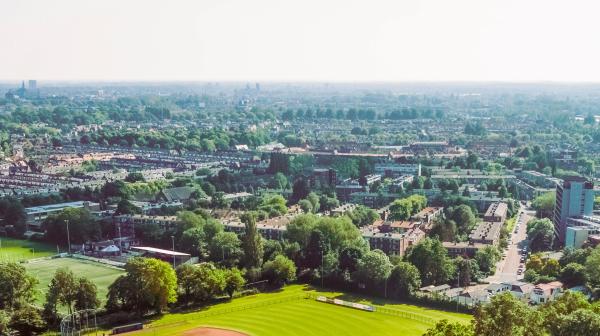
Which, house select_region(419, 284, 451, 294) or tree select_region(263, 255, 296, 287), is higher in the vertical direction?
tree select_region(263, 255, 296, 287)

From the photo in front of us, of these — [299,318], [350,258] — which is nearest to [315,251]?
[350,258]

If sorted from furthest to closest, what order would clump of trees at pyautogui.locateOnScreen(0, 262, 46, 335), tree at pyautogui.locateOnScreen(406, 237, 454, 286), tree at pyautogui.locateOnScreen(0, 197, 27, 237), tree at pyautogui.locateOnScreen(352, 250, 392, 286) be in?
tree at pyautogui.locateOnScreen(0, 197, 27, 237) < tree at pyautogui.locateOnScreen(406, 237, 454, 286) < tree at pyautogui.locateOnScreen(352, 250, 392, 286) < clump of trees at pyautogui.locateOnScreen(0, 262, 46, 335)

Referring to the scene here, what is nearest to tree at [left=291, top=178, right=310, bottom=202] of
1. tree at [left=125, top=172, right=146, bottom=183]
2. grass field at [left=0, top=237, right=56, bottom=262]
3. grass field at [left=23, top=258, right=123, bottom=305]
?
tree at [left=125, top=172, right=146, bottom=183]

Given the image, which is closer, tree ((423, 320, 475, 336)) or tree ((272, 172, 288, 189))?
tree ((423, 320, 475, 336))

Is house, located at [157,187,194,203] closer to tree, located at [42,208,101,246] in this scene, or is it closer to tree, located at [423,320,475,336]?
tree, located at [42,208,101,246]

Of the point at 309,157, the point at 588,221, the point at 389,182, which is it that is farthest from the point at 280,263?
the point at 309,157

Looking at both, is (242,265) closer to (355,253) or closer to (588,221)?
(355,253)
